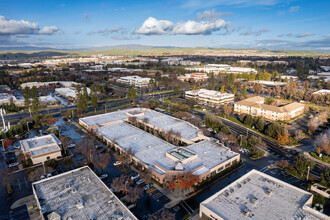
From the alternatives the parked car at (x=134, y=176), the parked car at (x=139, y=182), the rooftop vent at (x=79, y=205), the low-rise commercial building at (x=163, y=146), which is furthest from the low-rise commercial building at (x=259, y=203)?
the rooftop vent at (x=79, y=205)

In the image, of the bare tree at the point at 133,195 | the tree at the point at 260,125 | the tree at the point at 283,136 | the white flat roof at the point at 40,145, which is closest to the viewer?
the bare tree at the point at 133,195

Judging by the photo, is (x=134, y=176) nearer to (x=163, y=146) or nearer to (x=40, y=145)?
(x=163, y=146)

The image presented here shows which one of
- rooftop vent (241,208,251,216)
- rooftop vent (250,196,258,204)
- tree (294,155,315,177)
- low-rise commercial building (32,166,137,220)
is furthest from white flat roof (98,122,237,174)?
rooftop vent (241,208,251,216)

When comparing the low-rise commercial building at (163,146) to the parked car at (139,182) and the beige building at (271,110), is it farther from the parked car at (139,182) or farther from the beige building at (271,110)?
the beige building at (271,110)

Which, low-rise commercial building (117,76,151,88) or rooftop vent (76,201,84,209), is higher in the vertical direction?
low-rise commercial building (117,76,151,88)

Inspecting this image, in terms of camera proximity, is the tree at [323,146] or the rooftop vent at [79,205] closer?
the rooftop vent at [79,205]

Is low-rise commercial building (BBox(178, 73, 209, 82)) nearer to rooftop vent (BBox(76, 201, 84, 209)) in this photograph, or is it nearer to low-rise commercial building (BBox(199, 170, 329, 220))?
low-rise commercial building (BBox(199, 170, 329, 220))

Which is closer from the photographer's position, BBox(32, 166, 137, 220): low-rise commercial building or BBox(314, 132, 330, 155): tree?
BBox(32, 166, 137, 220): low-rise commercial building

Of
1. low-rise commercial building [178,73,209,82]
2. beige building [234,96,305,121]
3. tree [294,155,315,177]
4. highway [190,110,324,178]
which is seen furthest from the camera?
low-rise commercial building [178,73,209,82]
